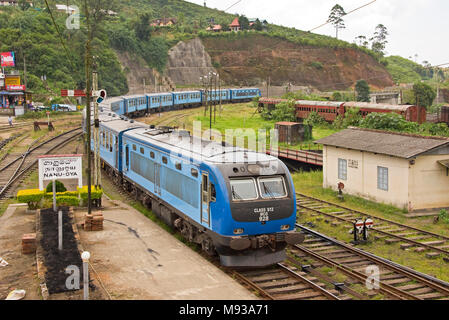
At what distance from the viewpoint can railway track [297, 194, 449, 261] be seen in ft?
53.5

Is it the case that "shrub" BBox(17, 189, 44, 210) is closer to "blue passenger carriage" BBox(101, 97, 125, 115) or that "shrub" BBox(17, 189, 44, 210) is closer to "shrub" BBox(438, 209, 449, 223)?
"shrub" BBox(438, 209, 449, 223)

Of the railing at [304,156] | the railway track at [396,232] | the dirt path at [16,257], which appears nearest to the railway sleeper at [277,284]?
the dirt path at [16,257]

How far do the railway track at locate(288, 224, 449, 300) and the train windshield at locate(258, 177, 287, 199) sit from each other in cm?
215

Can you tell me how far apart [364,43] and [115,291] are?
162 meters

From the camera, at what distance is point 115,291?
11.8m

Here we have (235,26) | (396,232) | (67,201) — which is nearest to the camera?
(396,232)

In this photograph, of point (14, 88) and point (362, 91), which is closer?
point (14, 88)

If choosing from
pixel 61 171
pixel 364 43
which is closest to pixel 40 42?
pixel 61 171

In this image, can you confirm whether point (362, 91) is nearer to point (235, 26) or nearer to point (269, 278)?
point (235, 26)

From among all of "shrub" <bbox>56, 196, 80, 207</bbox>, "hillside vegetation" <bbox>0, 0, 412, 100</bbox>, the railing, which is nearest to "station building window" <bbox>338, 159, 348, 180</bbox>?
the railing

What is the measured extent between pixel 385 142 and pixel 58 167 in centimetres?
1416

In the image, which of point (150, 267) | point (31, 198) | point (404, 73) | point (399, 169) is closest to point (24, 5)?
point (31, 198)

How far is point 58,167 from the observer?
1875 centimetres
